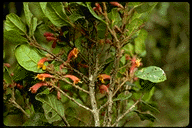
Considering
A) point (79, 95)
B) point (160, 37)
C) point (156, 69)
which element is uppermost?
point (156, 69)

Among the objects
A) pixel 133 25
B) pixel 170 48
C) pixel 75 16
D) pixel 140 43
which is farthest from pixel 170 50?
pixel 75 16

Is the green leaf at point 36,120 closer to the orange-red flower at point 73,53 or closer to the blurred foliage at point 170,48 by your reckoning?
the orange-red flower at point 73,53

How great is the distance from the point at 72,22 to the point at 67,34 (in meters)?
0.06

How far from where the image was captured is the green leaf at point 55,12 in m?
0.49

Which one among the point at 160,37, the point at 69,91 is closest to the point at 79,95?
the point at 69,91

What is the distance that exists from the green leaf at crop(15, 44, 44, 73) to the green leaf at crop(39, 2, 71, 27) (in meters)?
0.09

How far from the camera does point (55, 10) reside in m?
0.49

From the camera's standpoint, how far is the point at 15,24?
0.53 m

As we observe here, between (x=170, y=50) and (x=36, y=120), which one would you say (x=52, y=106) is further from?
(x=170, y=50)

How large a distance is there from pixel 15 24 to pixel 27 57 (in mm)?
78

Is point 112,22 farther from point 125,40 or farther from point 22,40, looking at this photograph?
point 22,40

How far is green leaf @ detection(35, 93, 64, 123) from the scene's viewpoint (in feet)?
1.69

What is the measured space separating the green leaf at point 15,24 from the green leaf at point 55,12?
69mm

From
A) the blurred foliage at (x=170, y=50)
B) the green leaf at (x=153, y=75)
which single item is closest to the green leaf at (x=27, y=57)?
the green leaf at (x=153, y=75)
